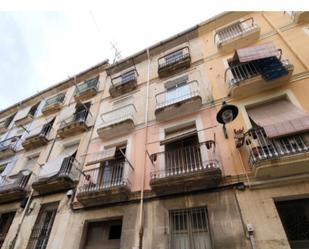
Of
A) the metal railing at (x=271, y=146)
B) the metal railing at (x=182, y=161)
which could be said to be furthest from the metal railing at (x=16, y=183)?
the metal railing at (x=271, y=146)

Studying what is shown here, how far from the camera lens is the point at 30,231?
8.35 meters

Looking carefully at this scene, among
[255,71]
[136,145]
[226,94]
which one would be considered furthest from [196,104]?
[136,145]

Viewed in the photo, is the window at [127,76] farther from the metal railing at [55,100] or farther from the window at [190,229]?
the window at [190,229]

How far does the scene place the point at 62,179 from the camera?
8.75 metres

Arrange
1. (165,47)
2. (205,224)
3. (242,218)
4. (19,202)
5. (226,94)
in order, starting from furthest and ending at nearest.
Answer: (165,47) → (19,202) → (226,94) → (205,224) → (242,218)

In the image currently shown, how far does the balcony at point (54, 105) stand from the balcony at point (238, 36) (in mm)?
11488

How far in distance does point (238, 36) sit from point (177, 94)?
4.19 metres

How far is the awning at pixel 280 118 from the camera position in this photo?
215 inches

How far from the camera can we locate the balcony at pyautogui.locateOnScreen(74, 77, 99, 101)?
1336cm

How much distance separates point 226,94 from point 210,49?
12.6 feet

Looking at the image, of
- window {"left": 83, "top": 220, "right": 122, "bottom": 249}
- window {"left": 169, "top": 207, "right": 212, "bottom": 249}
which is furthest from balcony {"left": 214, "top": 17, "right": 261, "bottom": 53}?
window {"left": 83, "top": 220, "right": 122, "bottom": 249}

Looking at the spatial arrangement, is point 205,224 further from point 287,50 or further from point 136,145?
point 287,50

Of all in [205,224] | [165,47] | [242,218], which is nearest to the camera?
[242,218]

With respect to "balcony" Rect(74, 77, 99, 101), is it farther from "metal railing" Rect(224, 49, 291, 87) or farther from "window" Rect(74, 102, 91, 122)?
"metal railing" Rect(224, 49, 291, 87)
